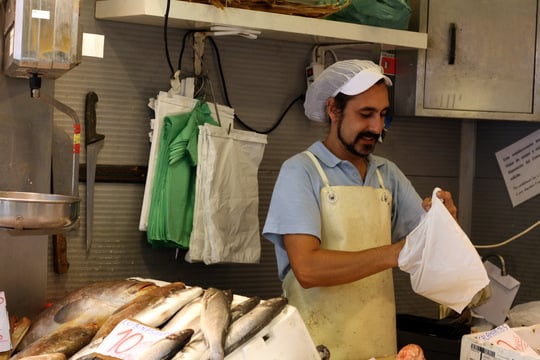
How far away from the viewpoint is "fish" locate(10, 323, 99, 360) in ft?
6.60

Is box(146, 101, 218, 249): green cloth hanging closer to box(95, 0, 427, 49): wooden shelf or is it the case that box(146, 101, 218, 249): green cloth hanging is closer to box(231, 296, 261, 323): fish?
box(95, 0, 427, 49): wooden shelf

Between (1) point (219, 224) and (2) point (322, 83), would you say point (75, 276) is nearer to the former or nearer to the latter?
(1) point (219, 224)

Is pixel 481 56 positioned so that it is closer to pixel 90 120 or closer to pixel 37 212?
pixel 90 120

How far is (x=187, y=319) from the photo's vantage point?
195cm

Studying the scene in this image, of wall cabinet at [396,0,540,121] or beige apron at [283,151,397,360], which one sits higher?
wall cabinet at [396,0,540,121]

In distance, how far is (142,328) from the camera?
6.14 ft

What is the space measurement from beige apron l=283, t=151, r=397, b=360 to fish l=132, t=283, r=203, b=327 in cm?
85

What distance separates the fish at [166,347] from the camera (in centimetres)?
176

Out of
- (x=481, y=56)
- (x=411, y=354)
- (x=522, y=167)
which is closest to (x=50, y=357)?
(x=411, y=354)

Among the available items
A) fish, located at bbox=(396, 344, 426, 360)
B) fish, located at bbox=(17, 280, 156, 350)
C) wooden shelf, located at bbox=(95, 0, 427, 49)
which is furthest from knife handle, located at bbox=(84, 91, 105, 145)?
fish, located at bbox=(396, 344, 426, 360)

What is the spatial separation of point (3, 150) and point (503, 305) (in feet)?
8.08

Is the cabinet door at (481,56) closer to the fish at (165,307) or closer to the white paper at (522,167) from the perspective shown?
the white paper at (522,167)

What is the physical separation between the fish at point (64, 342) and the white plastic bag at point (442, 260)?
1.00m

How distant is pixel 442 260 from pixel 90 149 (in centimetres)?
142
